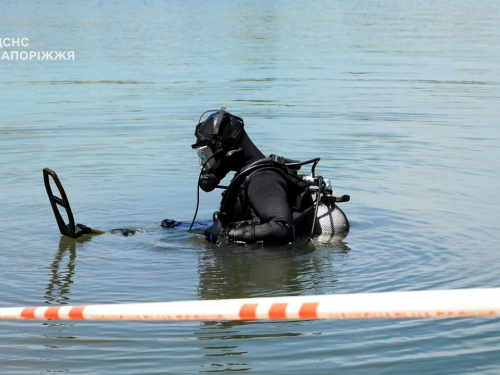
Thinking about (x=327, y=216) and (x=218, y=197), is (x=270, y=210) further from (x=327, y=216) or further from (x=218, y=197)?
(x=218, y=197)

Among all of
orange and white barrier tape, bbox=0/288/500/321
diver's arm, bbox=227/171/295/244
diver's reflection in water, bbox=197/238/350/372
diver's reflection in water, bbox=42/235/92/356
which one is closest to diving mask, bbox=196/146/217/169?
diver's arm, bbox=227/171/295/244

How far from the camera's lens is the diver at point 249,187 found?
23.8 ft

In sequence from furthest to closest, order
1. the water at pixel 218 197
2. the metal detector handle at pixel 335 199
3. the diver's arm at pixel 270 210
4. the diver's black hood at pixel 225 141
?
1. the metal detector handle at pixel 335 199
2. the diver's black hood at pixel 225 141
3. the diver's arm at pixel 270 210
4. the water at pixel 218 197

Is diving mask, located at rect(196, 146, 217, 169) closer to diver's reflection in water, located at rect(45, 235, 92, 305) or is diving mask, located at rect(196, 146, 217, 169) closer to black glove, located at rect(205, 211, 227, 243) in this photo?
black glove, located at rect(205, 211, 227, 243)

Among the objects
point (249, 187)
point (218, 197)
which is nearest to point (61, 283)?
point (249, 187)

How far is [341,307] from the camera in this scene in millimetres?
3125

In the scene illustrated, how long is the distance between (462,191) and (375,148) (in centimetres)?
280

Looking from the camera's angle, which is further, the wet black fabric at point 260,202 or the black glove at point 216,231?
the black glove at point 216,231

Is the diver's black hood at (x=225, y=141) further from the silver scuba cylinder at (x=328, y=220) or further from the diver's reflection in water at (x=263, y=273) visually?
the silver scuba cylinder at (x=328, y=220)

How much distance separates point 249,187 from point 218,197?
2857 millimetres

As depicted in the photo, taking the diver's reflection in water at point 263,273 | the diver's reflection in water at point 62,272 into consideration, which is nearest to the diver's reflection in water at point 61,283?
the diver's reflection in water at point 62,272

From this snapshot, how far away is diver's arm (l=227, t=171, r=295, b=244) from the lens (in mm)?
7199

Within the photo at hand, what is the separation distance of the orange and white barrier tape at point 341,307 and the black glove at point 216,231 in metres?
3.94

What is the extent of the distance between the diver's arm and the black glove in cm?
39
